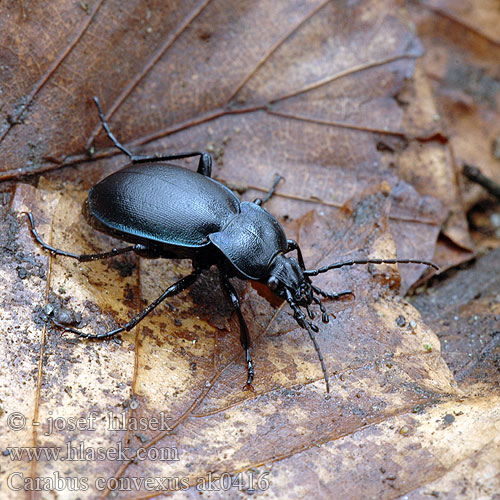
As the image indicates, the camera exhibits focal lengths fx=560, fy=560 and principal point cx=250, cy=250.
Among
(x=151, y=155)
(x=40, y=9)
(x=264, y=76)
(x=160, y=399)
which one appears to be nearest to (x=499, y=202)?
(x=264, y=76)

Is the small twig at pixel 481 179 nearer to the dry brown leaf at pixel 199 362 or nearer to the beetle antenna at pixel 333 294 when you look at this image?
the dry brown leaf at pixel 199 362

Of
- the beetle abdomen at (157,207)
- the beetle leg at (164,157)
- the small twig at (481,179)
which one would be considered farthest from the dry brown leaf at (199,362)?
the small twig at (481,179)

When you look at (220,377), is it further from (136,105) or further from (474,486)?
(136,105)

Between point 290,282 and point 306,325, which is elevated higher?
point 290,282

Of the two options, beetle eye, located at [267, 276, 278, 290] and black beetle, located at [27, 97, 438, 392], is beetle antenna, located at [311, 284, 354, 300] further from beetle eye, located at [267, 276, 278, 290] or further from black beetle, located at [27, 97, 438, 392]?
beetle eye, located at [267, 276, 278, 290]

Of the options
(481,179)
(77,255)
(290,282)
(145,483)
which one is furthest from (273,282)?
(481,179)

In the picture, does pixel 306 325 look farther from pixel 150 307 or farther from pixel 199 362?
pixel 150 307
